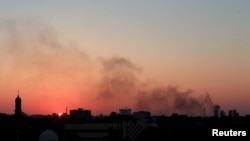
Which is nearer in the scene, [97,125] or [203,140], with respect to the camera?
[203,140]

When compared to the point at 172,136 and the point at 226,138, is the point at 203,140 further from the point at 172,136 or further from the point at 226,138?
the point at 226,138

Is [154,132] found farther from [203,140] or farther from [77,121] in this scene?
[77,121]

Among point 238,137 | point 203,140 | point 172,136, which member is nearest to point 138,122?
point 172,136

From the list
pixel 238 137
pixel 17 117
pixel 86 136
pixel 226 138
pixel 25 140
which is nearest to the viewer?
pixel 226 138

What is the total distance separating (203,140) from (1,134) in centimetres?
6886

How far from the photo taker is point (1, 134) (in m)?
153

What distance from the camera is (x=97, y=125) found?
581 ft

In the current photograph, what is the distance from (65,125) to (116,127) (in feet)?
59.8

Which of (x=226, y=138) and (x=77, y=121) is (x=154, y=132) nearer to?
(x=226, y=138)

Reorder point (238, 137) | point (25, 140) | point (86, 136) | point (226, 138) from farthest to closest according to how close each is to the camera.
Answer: point (86, 136) < point (25, 140) < point (238, 137) < point (226, 138)

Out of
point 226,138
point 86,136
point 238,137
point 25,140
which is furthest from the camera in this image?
point 86,136

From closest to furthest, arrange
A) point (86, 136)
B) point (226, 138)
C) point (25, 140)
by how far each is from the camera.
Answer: point (226, 138), point (25, 140), point (86, 136)

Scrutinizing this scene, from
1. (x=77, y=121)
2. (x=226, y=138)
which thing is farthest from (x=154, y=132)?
(x=77, y=121)

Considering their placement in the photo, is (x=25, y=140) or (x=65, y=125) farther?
(x=65, y=125)
